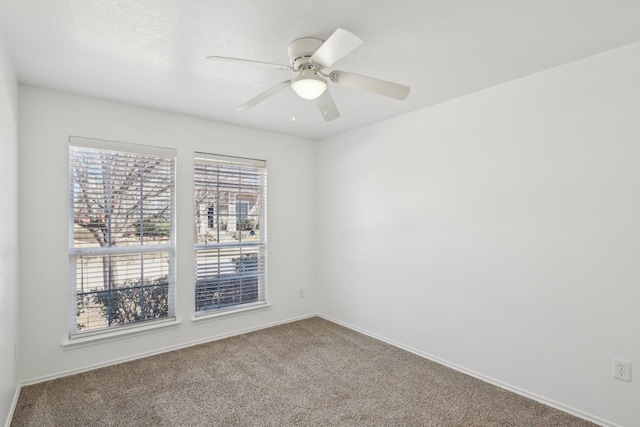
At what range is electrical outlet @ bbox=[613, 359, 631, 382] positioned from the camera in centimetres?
209

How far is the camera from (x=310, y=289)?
4.58m

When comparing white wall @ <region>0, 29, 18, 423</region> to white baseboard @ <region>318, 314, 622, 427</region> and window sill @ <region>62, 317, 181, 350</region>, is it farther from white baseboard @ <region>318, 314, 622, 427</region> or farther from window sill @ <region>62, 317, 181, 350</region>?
white baseboard @ <region>318, 314, 622, 427</region>

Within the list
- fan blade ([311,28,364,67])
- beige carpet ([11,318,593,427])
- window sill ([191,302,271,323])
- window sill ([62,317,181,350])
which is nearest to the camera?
fan blade ([311,28,364,67])

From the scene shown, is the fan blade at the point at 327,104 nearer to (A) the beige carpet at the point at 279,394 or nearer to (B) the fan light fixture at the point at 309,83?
(B) the fan light fixture at the point at 309,83

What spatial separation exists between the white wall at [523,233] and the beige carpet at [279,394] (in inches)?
12.1

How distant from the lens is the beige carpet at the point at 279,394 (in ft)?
7.45

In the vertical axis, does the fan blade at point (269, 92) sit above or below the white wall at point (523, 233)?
above

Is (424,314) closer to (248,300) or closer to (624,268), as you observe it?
(624,268)

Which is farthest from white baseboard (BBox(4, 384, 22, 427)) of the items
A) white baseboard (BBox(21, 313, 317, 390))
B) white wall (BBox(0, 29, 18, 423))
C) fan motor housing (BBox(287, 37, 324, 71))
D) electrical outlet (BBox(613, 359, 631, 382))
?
electrical outlet (BBox(613, 359, 631, 382))

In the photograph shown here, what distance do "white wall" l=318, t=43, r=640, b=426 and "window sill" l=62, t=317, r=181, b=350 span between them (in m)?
2.20

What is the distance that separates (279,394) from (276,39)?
8.29ft

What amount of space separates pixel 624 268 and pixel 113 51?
3.56 meters

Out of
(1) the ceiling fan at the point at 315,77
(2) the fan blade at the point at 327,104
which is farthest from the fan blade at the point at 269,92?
(2) the fan blade at the point at 327,104

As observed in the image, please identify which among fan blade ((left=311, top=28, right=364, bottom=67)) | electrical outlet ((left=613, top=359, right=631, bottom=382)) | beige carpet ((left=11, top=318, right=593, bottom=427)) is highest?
fan blade ((left=311, top=28, right=364, bottom=67))
